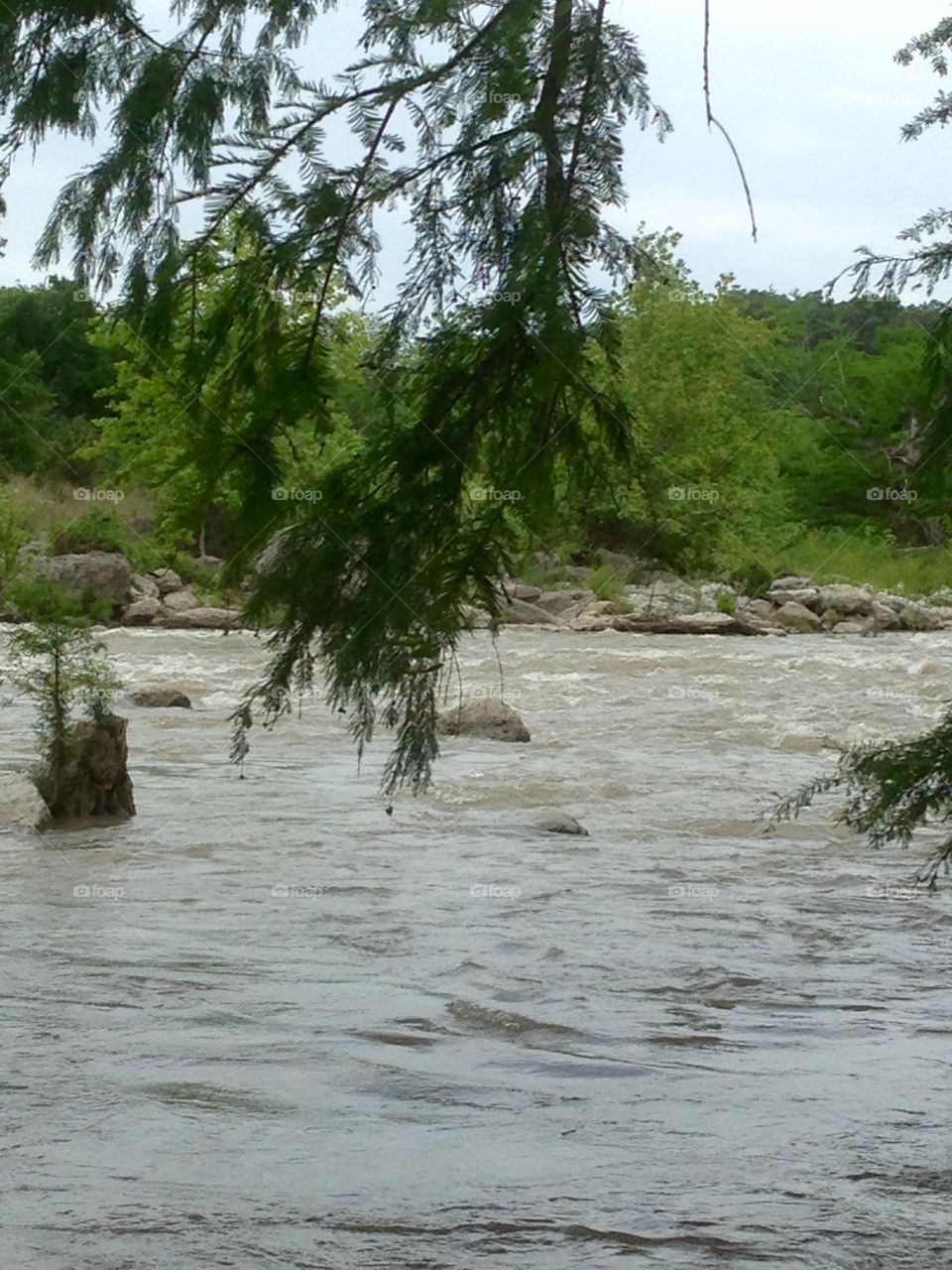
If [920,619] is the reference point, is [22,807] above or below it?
below

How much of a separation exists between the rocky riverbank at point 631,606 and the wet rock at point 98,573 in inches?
0.7

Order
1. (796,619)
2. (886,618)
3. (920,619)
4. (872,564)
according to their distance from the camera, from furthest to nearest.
Answer: (872,564) < (886,618) < (920,619) < (796,619)

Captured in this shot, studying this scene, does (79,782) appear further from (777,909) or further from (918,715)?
(918,715)

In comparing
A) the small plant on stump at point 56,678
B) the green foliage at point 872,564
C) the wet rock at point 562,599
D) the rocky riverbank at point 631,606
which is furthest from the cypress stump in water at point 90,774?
the green foliage at point 872,564

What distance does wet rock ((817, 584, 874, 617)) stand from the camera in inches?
1412

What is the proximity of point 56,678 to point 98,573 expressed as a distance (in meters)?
19.6

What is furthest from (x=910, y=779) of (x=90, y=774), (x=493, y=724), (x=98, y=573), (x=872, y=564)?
(x=872, y=564)

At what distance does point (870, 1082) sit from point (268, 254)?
357 centimetres

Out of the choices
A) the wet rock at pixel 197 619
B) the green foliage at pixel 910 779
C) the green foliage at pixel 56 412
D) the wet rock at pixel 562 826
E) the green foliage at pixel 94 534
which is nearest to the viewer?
the green foliage at pixel 910 779

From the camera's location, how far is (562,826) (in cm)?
1285

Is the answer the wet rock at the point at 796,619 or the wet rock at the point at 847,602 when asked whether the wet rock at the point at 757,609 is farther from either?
the wet rock at the point at 847,602

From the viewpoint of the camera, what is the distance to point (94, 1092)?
6133 mm

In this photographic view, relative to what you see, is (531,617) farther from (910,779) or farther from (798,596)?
(910,779)

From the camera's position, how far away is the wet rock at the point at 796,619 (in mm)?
34281
